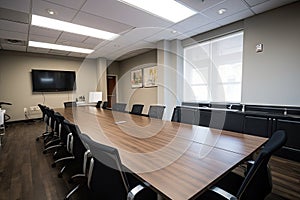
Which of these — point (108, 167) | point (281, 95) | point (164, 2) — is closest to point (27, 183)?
point (108, 167)

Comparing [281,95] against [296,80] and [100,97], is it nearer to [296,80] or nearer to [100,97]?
[296,80]

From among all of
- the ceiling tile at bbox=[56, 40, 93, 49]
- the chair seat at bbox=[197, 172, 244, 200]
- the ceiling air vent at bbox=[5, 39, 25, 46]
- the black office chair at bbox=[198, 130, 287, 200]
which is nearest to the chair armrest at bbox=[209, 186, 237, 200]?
the black office chair at bbox=[198, 130, 287, 200]

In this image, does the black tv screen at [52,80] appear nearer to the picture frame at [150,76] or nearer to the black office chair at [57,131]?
the picture frame at [150,76]

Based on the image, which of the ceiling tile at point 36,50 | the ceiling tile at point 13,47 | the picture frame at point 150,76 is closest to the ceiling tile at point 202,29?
the picture frame at point 150,76

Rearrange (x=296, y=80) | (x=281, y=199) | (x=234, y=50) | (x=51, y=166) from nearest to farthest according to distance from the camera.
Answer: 1. (x=281, y=199)
2. (x=51, y=166)
3. (x=296, y=80)
4. (x=234, y=50)

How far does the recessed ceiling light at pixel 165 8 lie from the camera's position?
9.31 feet

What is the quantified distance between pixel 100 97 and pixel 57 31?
3.56m

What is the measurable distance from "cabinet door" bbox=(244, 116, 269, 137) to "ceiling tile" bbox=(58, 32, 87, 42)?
467 cm

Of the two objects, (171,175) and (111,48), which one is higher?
(111,48)

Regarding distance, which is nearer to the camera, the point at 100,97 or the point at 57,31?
the point at 57,31

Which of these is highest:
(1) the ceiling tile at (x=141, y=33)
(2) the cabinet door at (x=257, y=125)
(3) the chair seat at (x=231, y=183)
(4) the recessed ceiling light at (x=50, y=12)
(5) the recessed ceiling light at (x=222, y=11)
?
(5) the recessed ceiling light at (x=222, y=11)

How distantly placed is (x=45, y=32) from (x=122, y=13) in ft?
7.80

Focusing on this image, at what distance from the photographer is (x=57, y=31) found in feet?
13.2

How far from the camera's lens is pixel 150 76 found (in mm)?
6418
